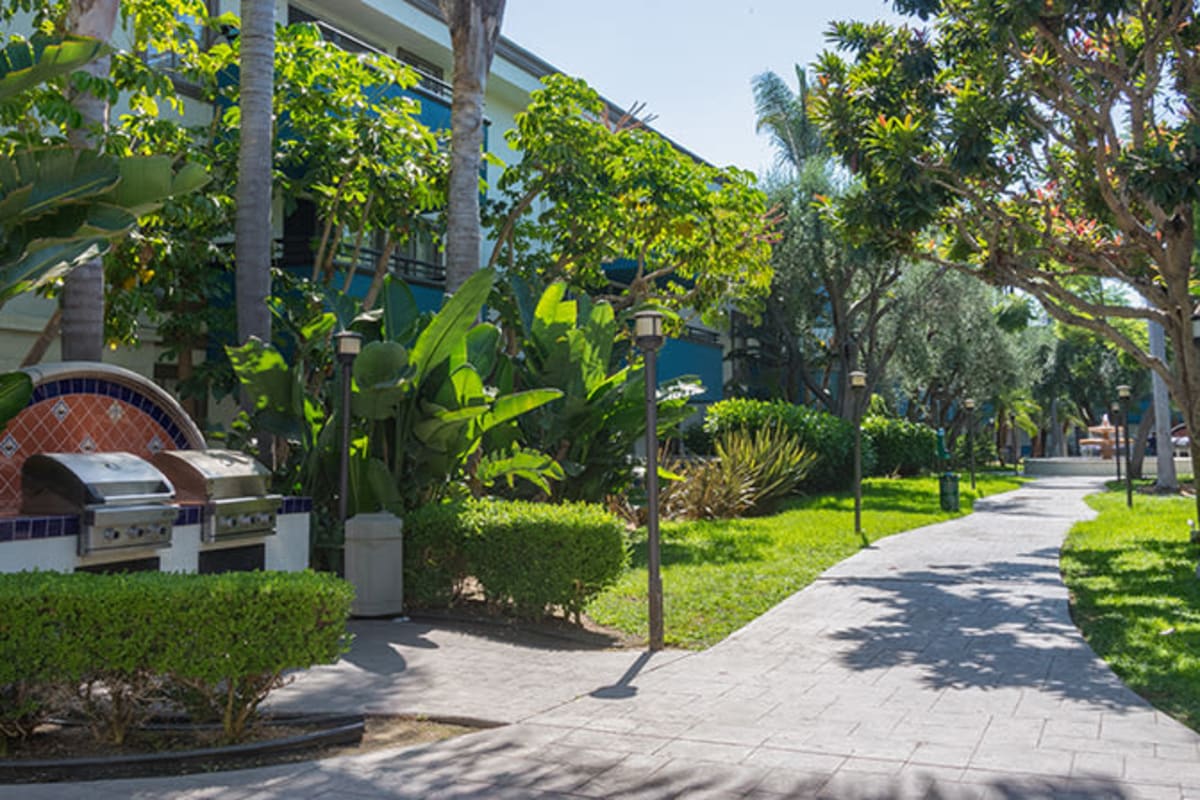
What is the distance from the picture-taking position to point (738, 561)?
1365 cm

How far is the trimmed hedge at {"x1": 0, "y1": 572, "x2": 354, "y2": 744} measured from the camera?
5199 millimetres

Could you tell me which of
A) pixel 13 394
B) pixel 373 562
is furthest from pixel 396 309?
pixel 13 394

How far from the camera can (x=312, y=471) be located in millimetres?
10586

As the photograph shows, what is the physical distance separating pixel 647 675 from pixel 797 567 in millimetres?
5873

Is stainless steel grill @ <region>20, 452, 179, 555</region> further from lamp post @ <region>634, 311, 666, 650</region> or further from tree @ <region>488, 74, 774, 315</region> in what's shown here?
tree @ <region>488, 74, 774, 315</region>

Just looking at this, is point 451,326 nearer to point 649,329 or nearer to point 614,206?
point 649,329

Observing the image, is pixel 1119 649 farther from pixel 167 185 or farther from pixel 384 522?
pixel 167 185

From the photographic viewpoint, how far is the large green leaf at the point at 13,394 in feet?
A: 22.0

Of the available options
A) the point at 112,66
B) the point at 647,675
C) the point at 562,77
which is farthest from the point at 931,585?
the point at 112,66

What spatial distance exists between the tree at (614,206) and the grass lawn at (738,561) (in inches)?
172

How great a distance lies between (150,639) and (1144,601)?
A: 31.9ft

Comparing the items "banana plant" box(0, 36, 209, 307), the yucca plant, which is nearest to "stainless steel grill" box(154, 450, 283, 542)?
"banana plant" box(0, 36, 209, 307)

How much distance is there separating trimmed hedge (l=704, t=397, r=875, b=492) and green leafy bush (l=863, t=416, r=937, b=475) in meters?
5.13

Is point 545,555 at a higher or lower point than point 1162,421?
lower
